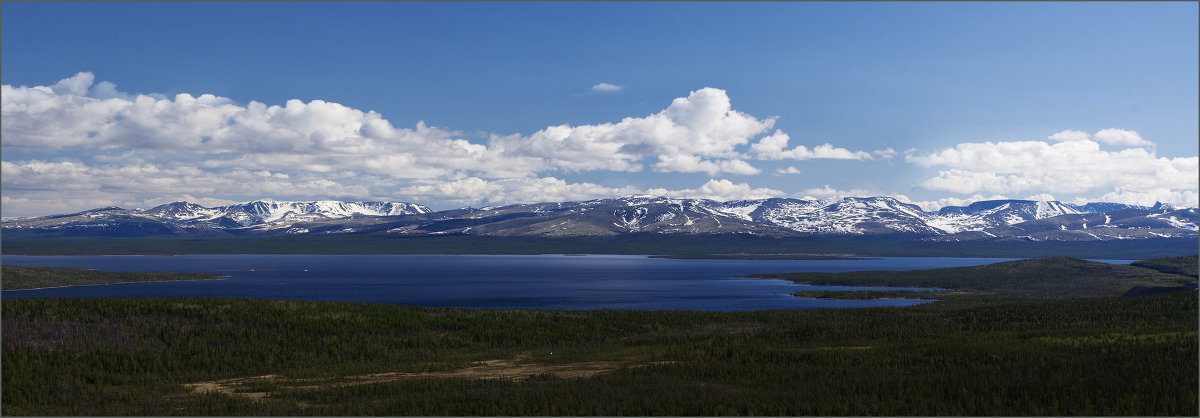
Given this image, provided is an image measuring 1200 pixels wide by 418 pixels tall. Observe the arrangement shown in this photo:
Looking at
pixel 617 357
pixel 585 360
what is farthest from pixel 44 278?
pixel 617 357

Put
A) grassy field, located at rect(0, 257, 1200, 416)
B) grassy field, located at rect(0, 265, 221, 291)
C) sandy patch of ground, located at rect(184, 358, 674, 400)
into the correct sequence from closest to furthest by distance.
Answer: grassy field, located at rect(0, 257, 1200, 416)
sandy patch of ground, located at rect(184, 358, 674, 400)
grassy field, located at rect(0, 265, 221, 291)

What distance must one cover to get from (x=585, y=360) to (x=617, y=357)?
2749 mm

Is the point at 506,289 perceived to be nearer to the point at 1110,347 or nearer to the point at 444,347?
the point at 444,347

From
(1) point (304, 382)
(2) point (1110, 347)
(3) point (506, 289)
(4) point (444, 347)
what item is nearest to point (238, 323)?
(4) point (444, 347)

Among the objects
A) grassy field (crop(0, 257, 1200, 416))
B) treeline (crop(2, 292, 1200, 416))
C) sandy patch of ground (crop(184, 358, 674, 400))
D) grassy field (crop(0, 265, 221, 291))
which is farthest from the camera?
grassy field (crop(0, 265, 221, 291))

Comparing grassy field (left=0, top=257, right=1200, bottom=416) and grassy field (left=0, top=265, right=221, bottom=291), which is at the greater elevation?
grassy field (left=0, top=257, right=1200, bottom=416)

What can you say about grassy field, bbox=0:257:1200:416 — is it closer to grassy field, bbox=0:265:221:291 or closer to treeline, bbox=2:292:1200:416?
treeline, bbox=2:292:1200:416

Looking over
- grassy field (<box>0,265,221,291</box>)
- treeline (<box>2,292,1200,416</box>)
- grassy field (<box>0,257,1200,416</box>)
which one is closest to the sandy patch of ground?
grassy field (<box>0,257,1200,416</box>)

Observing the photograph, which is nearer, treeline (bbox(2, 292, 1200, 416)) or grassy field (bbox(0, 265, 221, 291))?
treeline (bbox(2, 292, 1200, 416))

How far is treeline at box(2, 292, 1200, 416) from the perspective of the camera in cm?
3838

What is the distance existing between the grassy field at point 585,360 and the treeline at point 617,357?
212 millimetres

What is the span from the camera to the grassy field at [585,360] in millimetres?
38562

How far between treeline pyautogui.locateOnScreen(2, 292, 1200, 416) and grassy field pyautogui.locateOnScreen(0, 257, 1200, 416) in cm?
21

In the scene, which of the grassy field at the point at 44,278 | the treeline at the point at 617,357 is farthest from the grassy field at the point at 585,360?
the grassy field at the point at 44,278
